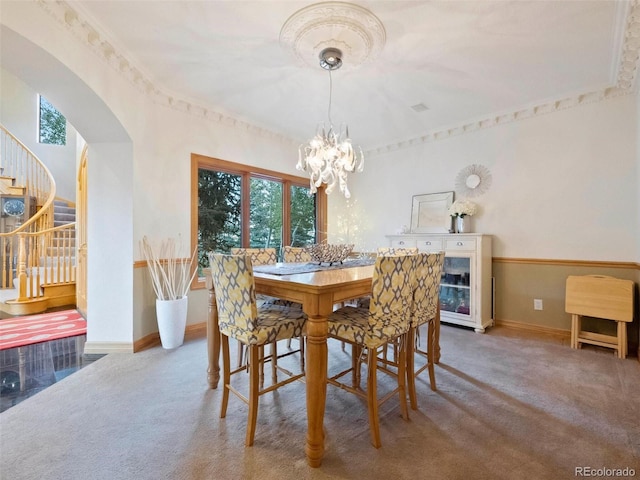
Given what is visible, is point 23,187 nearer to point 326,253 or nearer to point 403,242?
point 326,253

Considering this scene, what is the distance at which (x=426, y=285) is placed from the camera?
1.97 meters

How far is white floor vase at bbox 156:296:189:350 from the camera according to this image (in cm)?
291

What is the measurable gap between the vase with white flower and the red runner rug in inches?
187

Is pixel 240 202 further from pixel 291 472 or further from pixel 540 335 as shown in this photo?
pixel 540 335

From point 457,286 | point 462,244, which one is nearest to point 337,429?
point 457,286

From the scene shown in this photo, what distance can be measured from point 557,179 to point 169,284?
4388 mm

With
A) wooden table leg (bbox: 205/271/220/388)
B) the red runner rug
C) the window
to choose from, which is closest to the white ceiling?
the window

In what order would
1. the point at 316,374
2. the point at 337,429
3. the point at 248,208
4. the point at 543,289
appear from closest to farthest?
the point at 316,374, the point at 337,429, the point at 543,289, the point at 248,208

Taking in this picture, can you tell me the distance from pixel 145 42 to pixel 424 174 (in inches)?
143

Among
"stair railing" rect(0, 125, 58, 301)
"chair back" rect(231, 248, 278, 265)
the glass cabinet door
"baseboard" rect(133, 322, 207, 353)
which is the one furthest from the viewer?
"stair railing" rect(0, 125, 58, 301)

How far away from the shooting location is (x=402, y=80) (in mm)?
2834

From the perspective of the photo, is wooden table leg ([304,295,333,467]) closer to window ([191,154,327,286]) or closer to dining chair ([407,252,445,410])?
dining chair ([407,252,445,410])

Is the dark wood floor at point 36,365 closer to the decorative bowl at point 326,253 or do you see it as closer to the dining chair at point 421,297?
the decorative bowl at point 326,253

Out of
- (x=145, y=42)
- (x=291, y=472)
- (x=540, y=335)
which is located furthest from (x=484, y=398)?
(x=145, y=42)
